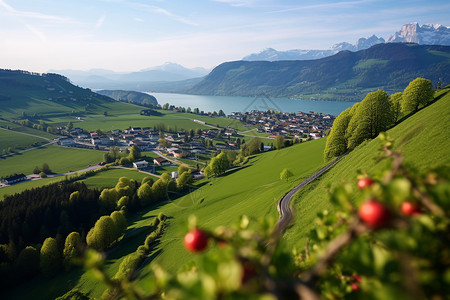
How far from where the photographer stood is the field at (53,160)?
8469cm

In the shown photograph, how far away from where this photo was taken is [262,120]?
166625mm

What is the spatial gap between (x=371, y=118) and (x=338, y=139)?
18.8ft

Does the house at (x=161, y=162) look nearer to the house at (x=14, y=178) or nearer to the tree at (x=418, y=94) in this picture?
the house at (x=14, y=178)

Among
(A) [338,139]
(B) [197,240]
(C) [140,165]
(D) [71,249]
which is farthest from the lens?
(C) [140,165]

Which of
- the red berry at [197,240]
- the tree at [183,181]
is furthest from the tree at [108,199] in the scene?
the red berry at [197,240]

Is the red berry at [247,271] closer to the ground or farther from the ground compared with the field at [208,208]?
farther from the ground

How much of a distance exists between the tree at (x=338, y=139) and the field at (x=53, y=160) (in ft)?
263

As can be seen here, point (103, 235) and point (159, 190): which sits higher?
point (159, 190)

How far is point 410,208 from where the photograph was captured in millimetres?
2145

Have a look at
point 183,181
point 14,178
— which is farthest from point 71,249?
point 14,178

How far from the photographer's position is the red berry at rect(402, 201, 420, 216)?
7.05 ft

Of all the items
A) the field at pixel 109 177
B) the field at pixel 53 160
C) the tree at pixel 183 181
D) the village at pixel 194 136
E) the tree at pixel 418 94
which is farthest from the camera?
the village at pixel 194 136

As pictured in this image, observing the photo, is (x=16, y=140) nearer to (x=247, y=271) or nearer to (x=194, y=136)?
(x=194, y=136)

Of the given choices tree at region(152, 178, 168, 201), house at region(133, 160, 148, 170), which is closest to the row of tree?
tree at region(152, 178, 168, 201)
